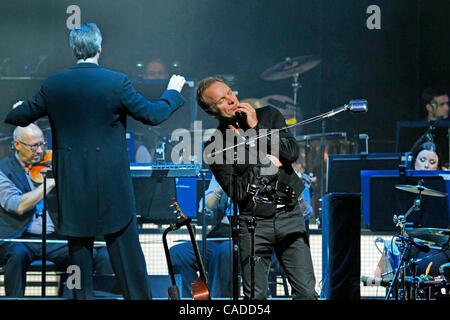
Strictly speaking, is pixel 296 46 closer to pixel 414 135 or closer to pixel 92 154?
pixel 414 135

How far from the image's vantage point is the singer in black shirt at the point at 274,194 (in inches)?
131

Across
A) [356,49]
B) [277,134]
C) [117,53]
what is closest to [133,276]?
[277,134]

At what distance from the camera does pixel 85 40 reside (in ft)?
11.1

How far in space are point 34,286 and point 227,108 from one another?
117 inches

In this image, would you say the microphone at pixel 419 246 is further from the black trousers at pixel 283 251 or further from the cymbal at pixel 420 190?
the black trousers at pixel 283 251

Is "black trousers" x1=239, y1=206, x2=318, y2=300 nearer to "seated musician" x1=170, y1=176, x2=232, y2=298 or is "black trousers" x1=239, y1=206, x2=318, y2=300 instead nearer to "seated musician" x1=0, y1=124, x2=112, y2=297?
"seated musician" x1=170, y1=176, x2=232, y2=298

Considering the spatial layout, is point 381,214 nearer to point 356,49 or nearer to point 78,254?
point 78,254

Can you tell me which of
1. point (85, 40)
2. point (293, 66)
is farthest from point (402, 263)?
point (293, 66)

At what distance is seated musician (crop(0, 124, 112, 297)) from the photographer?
4.69 meters

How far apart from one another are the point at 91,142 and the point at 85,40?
1.88 ft

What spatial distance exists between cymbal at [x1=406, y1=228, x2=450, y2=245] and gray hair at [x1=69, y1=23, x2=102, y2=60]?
8.28 ft

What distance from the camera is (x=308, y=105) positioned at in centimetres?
1031

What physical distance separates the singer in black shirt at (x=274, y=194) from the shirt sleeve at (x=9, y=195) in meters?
2.12

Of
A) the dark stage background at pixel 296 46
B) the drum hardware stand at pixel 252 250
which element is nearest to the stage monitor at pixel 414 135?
the dark stage background at pixel 296 46
